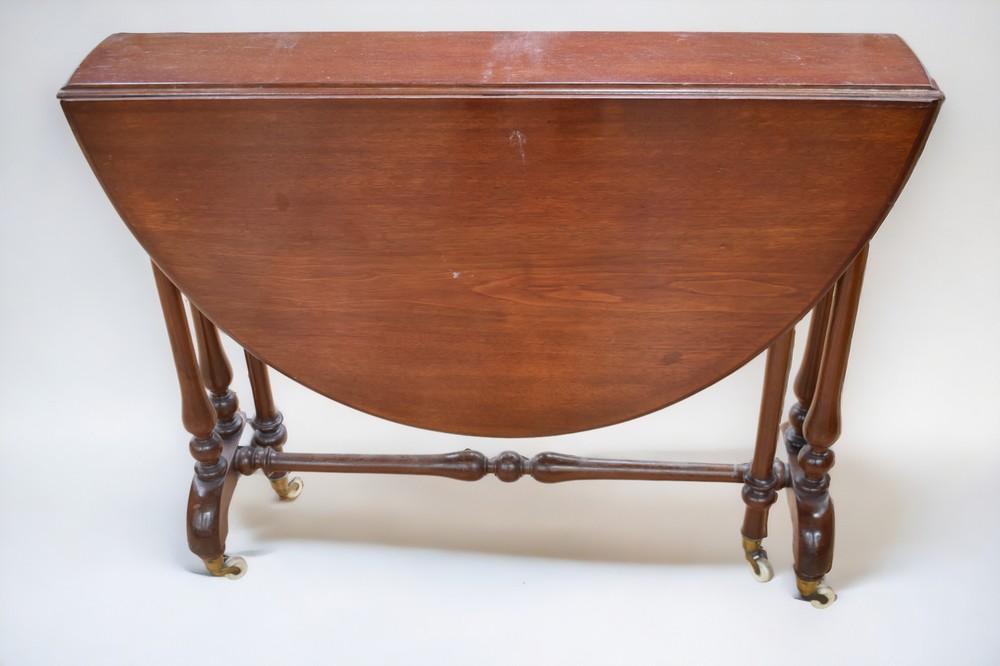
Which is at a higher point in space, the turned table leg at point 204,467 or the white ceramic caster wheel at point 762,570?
the turned table leg at point 204,467

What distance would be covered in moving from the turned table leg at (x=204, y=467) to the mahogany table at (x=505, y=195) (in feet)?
0.53

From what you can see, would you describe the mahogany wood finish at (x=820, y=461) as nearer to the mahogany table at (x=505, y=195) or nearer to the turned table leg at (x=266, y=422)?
the mahogany table at (x=505, y=195)

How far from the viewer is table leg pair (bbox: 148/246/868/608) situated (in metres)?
1.86

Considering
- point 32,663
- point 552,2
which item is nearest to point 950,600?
point 552,2

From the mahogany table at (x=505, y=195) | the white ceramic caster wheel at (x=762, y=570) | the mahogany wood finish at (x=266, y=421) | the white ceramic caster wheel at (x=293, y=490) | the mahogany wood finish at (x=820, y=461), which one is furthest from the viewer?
the white ceramic caster wheel at (x=293, y=490)

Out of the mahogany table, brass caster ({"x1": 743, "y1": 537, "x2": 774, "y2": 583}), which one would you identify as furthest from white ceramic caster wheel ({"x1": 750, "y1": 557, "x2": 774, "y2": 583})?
the mahogany table

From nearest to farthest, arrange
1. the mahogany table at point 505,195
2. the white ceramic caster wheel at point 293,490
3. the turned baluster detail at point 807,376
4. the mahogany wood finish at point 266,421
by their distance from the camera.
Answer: the mahogany table at point 505,195 < the turned baluster detail at point 807,376 < the mahogany wood finish at point 266,421 < the white ceramic caster wheel at point 293,490

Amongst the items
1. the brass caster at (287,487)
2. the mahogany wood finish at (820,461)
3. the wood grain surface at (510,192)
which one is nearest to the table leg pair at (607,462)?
the mahogany wood finish at (820,461)

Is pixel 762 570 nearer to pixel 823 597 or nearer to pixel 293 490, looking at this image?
pixel 823 597

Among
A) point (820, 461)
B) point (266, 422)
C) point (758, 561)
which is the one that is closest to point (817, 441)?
point (820, 461)

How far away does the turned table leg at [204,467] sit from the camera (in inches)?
73.2

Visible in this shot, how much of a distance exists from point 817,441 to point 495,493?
2.37ft

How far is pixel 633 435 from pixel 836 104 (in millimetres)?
1174

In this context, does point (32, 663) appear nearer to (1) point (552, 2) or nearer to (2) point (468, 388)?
(2) point (468, 388)
